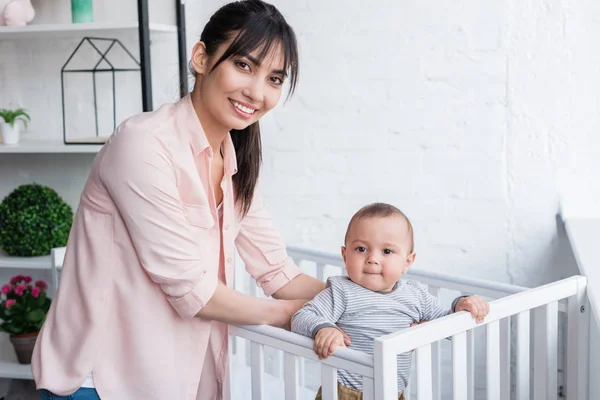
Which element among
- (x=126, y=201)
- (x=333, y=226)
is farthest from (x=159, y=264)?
(x=333, y=226)

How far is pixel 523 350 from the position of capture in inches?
59.3

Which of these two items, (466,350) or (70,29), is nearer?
(466,350)

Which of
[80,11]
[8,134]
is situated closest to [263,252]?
[80,11]

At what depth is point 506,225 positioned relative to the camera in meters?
2.15

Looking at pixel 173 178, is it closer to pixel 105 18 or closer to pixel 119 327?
pixel 119 327

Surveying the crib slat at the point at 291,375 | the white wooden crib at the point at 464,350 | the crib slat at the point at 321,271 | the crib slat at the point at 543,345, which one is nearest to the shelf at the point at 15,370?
the white wooden crib at the point at 464,350

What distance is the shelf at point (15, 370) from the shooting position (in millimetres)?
2408

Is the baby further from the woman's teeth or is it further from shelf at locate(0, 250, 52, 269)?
shelf at locate(0, 250, 52, 269)

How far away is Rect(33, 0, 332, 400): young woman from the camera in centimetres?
132

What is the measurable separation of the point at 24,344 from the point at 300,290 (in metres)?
1.15

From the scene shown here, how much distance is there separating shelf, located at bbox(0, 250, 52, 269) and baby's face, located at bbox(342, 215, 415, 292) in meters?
1.27

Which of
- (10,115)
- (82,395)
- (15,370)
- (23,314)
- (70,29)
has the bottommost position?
(15,370)

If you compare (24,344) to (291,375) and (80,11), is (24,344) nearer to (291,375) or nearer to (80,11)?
(80,11)

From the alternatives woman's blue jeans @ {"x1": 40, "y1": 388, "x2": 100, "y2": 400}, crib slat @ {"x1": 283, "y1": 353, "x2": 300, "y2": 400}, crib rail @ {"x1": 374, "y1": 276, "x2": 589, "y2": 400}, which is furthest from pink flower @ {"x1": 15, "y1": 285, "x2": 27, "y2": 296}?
crib rail @ {"x1": 374, "y1": 276, "x2": 589, "y2": 400}
